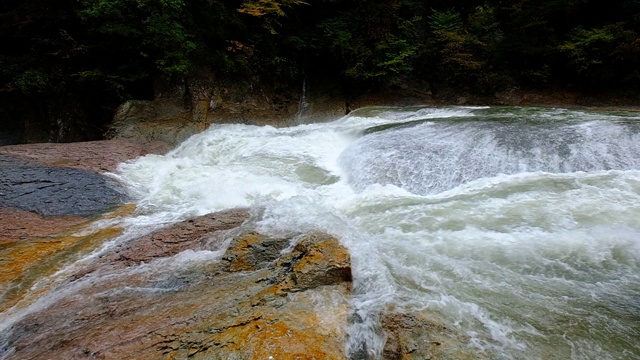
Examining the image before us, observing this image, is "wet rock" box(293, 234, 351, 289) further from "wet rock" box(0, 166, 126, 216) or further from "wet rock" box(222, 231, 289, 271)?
"wet rock" box(0, 166, 126, 216)

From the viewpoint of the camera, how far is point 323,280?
9.98 feet

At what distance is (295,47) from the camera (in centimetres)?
1387

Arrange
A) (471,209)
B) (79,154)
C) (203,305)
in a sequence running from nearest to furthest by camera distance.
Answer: (203,305), (471,209), (79,154)

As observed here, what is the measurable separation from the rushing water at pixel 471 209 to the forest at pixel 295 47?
13.2 feet

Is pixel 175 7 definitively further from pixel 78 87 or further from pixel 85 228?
pixel 85 228

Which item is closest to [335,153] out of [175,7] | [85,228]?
[85,228]

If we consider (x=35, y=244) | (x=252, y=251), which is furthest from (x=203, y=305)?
(x=35, y=244)

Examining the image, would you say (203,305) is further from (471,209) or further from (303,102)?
(303,102)

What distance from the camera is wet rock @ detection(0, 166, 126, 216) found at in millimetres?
5621

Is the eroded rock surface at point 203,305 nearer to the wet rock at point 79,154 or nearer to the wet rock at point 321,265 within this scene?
the wet rock at point 321,265

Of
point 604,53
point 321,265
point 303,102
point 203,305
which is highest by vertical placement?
point 604,53

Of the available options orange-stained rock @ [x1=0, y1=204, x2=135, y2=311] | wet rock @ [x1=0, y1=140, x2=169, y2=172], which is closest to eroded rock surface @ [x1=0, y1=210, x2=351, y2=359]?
orange-stained rock @ [x1=0, y1=204, x2=135, y2=311]

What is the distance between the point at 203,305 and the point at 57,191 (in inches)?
185

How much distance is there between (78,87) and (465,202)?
466 inches
